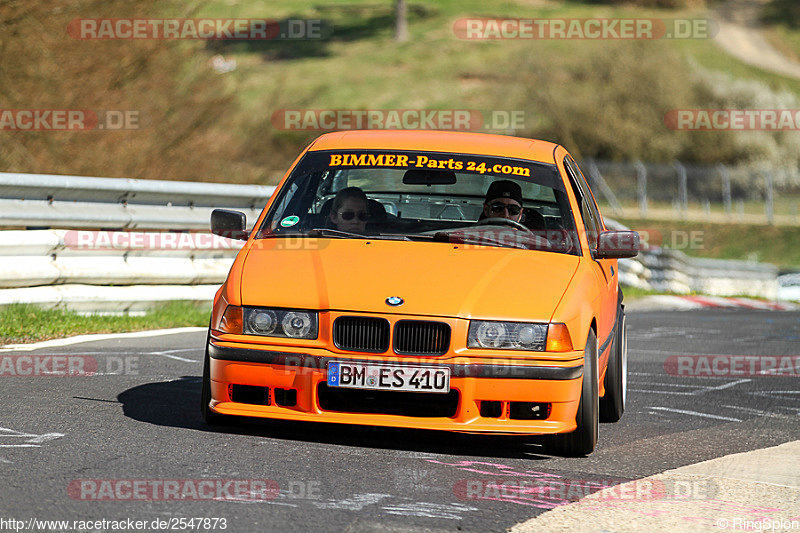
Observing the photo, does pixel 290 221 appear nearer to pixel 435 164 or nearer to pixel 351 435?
pixel 435 164

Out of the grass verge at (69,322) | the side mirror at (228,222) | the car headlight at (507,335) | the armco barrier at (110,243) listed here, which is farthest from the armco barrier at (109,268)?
the car headlight at (507,335)

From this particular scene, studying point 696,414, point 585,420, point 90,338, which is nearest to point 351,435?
point 585,420

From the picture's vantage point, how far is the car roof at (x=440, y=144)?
743 centimetres

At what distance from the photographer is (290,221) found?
7.08m

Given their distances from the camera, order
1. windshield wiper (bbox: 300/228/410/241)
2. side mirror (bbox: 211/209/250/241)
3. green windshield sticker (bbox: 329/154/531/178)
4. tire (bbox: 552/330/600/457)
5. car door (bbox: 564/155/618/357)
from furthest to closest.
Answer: green windshield sticker (bbox: 329/154/531/178)
side mirror (bbox: 211/209/250/241)
car door (bbox: 564/155/618/357)
windshield wiper (bbox: 300/228/410/241)
tire (bbox: 552/330/600/457)

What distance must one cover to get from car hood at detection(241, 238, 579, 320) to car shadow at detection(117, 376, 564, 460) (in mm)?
736

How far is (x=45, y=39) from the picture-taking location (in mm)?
16016

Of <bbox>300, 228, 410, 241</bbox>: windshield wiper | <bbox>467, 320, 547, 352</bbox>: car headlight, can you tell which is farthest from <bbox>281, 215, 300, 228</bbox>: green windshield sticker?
<bbox>467, 320, 547, 352</bbox>: car headlight

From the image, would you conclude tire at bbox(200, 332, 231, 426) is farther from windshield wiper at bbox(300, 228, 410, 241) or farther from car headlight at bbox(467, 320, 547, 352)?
car headlight at bbox(467, 320, 547, 352)

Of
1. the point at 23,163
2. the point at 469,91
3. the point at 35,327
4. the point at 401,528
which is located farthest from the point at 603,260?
the point at 469,91

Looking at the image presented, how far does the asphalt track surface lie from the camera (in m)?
4.67

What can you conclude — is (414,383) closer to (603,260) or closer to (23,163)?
(603,260)

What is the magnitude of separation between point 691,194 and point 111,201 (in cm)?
3513

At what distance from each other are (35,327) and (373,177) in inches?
132
